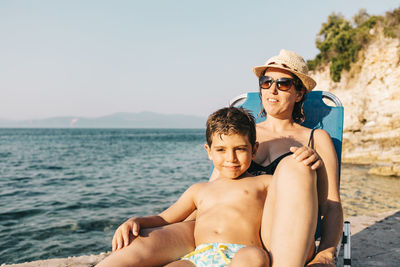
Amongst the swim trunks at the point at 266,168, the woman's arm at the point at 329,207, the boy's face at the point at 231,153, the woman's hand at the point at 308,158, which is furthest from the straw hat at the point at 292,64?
the woman's hand at the point at 308,158

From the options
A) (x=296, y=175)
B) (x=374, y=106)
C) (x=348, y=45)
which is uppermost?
(x=348, y=45)

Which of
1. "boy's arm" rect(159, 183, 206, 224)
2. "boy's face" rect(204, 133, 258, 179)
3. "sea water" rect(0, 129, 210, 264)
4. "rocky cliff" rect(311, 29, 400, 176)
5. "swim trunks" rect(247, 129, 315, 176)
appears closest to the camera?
"boy's face" rect(204, 133, 258, 179)

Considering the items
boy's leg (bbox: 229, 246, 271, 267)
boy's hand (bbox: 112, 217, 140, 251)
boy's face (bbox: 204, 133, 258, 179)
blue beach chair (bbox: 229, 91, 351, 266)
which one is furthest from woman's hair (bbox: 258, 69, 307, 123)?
boy's hand (bbox: 112, 217, 140, 251)

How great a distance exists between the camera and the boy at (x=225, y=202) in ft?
6.05

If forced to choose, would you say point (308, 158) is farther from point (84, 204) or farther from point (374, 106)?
point (374, 106)

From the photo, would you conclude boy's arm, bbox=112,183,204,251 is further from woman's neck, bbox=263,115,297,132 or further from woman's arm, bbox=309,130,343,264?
woman's neck, bbox=263,115,297,132

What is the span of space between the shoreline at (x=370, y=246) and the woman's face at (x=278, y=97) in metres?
1.80

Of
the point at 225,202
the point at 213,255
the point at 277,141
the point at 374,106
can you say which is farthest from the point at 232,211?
the point at 374,106

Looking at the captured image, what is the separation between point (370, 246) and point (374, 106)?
1310 cm

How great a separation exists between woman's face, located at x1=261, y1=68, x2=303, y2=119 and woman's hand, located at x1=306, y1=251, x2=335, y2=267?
4.09ft

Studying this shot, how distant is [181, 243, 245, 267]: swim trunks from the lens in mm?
1713

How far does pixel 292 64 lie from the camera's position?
8.30 feet

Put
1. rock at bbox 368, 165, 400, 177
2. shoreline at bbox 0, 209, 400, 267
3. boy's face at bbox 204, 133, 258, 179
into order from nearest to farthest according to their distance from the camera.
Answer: boy's face at bbox 204, 133, 258, 179 → shoreline at bbox 0, 209, 400, 267 → rock at bbox 368, 165, 400, 177

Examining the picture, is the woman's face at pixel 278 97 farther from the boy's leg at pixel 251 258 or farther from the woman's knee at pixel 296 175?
the boy's leg at pixel 251 258
